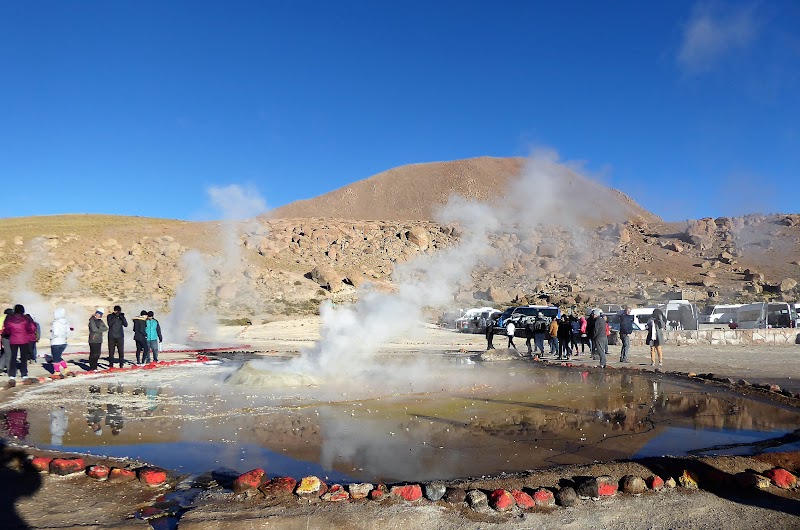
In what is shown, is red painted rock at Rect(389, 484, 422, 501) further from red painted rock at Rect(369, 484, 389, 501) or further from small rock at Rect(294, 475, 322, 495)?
small rock at Rect(294, 475, 322, 495)

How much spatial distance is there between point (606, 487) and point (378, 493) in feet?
7.53

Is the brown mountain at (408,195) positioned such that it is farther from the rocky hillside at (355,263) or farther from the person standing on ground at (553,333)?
the person standing on ground at (553,333)

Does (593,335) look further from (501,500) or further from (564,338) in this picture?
(501,500)

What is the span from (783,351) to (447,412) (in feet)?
55.9

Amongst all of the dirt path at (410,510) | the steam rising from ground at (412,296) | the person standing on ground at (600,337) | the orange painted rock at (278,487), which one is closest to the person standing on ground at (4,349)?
the steam rising from ground at (412,296)

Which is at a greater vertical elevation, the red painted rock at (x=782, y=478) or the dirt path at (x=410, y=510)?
the red painted rock at (x=782, y=478)

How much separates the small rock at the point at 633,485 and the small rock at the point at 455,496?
1671 mm

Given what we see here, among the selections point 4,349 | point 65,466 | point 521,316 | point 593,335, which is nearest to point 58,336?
point 4,349

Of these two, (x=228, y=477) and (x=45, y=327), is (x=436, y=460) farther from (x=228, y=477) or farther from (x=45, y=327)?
(x=45, y=327)

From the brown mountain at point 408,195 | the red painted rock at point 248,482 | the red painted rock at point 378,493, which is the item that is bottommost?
the red painted rock at point 378,493

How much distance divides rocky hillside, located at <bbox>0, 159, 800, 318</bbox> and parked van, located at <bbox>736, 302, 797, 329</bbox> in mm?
16201

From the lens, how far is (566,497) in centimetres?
605

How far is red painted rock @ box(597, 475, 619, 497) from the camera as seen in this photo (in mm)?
6234

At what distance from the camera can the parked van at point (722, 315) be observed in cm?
3508
